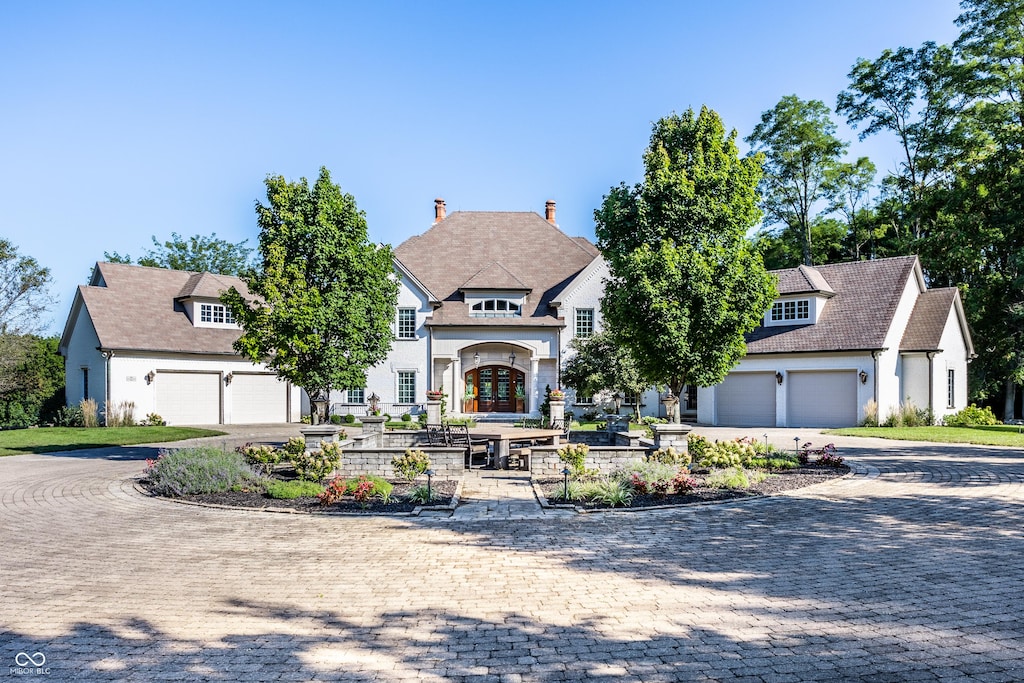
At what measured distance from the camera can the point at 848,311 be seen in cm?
3131

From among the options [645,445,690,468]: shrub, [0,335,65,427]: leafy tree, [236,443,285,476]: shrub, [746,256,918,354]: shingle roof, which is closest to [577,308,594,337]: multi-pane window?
[746,256,918,354]: shingle roof

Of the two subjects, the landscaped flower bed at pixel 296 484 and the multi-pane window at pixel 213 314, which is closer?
the landscaped flower bed at pixel 296 484

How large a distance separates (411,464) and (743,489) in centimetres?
677

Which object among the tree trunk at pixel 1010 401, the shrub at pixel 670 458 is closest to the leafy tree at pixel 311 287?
the shrub at pixel 670 458

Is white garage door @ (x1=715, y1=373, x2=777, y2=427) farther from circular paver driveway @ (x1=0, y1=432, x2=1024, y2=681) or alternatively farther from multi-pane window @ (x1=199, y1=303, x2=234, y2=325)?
multi-pane window @ (x1=199, y1=303, x2=234, y2=325)

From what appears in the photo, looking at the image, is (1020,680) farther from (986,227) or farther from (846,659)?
(986,227)

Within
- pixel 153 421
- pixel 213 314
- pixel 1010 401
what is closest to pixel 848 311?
pixel 1010 401

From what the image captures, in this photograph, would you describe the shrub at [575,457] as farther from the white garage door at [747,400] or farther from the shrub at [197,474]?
the white garage door at [747,400]

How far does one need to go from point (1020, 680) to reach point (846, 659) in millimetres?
1152

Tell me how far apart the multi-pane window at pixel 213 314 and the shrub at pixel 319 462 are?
20.9 m

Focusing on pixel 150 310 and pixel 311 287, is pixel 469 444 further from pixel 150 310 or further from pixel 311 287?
pixel 150 310

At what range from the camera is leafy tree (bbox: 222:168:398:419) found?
16.8 m

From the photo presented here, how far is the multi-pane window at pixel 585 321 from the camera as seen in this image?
3503 cm

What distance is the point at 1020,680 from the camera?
500 centimetres
